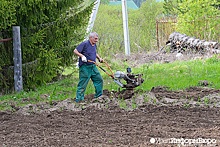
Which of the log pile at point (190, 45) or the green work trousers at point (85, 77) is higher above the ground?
the green work trousers at point (85, 77)

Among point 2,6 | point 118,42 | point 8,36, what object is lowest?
point 118,42

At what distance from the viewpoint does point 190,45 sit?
22438mm

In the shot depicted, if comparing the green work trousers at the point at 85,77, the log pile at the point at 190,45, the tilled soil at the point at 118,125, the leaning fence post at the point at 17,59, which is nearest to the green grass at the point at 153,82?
the leaning fence post at the point at 17,59

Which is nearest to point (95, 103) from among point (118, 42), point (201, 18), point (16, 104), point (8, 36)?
point (16, 104)

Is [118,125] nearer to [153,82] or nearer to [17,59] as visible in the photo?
[153,82]

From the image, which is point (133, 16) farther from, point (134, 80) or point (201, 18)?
point (134, 80)

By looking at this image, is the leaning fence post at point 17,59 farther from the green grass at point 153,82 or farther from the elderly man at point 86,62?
the elderly man at point 86,62

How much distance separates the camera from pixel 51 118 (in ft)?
29.3

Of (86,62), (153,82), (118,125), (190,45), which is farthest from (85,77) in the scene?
(190,45)

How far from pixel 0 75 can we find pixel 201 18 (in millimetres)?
14541

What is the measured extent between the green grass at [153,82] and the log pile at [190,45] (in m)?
2.89

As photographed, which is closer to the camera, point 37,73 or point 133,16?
point 37,73

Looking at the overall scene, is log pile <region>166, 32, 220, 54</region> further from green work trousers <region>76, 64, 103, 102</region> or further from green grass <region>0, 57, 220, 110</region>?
green work trousers <region>76, 64, 103, 102</region>

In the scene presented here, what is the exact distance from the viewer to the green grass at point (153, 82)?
12.1m
